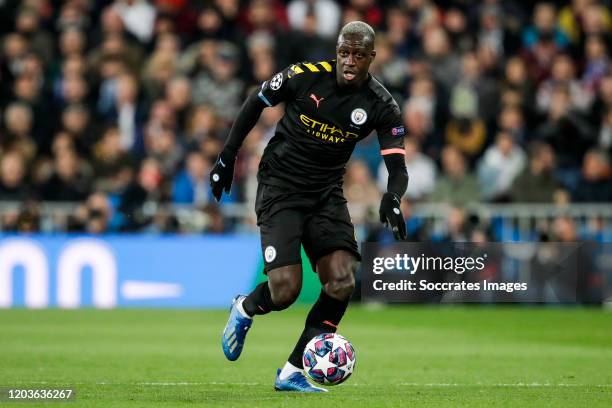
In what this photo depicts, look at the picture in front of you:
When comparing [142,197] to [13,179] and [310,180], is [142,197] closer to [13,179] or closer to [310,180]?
[13,179]

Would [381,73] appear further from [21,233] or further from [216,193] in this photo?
[216,193]

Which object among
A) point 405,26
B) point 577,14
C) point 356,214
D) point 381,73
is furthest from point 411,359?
point 577,14

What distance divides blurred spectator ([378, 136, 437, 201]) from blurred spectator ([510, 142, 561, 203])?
1.19 meters

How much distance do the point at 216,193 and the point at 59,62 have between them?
1192cm

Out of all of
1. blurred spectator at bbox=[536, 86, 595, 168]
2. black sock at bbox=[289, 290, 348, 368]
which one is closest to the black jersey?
black sock at bbox=[289, 290, 348, 368]

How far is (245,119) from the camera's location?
8.86m

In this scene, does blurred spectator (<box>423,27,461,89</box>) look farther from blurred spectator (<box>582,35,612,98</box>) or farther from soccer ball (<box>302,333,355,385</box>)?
soccer ball (<box>302,333,355,385</box>)

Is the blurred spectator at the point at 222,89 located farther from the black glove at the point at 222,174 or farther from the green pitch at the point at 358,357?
the black glove at the point at 222,174

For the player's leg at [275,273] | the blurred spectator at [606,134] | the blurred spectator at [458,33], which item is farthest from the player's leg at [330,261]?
the blurred spectator at [458,33]

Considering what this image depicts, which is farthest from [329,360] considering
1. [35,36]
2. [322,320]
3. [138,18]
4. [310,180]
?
[138,18]

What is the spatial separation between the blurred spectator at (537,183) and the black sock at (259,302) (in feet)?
33.9

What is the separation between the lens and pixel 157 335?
14.1 metres

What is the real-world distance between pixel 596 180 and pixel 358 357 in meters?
8.11

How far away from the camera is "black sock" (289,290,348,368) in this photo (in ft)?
28.9
